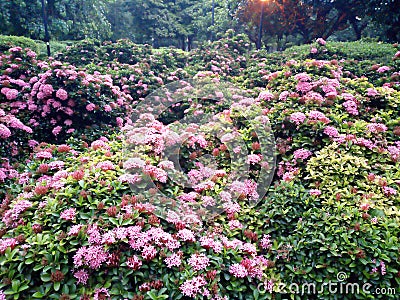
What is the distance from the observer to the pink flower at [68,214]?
2.16 meters

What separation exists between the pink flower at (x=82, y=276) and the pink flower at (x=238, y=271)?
0.97m

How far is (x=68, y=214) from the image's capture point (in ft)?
7.14

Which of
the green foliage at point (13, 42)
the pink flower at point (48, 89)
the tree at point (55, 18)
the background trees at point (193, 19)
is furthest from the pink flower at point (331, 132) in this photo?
the tree at point (55, 18)

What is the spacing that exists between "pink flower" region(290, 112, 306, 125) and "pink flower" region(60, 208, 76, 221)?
2377mm

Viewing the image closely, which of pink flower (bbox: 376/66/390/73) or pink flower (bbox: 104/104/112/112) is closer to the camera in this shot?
pink flower (bbox: 104/104/112/112)

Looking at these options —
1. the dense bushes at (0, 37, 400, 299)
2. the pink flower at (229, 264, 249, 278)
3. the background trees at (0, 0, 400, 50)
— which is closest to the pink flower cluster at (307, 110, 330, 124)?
the dense bushes at (0, 37, 400, 299)

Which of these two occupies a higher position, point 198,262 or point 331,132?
point 331,132

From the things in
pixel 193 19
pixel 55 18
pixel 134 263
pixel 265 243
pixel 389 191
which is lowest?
pixel 265 243

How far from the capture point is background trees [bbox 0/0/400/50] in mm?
11109

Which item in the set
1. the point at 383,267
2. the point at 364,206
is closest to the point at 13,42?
the point at 364,206

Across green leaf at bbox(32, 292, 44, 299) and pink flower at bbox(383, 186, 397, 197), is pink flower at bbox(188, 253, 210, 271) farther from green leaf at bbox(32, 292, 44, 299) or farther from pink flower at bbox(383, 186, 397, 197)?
pink flower at bbox(383, 186, 397, 197)

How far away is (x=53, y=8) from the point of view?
12516 mm

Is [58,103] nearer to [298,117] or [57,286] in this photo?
[57,286]

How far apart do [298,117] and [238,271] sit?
188cm
